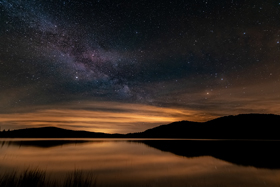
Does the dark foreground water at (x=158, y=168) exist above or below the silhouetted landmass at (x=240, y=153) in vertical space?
below

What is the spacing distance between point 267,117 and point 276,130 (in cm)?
4221

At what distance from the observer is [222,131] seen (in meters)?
187

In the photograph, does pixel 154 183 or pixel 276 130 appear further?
pixel 276 130

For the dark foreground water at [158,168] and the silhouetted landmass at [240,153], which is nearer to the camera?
the dark foreground water at [158,168]

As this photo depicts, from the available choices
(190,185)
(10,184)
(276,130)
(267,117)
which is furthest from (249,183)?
(267,117)

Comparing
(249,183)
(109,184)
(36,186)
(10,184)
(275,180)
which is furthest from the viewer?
(275,180)

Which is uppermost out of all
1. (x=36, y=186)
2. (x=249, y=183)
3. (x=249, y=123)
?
(x=249, y=123)

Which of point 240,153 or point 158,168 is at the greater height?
point 240,153

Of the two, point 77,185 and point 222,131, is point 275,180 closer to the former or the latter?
point 77,185

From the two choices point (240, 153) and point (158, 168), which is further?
point (240, 153)

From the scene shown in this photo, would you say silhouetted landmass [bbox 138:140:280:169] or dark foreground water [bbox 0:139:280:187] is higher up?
silhouetted landmass [bbox 138:140:280:169]

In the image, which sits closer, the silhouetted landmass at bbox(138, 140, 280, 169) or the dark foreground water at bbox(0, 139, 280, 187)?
the dark foreground water at bbox(0, 139, 280, 187)

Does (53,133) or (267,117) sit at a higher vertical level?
(267,117)

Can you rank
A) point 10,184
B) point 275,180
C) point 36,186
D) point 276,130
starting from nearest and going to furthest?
1. point 10,184
2. point 36,186
3. point 275,180
4. point 276,130
